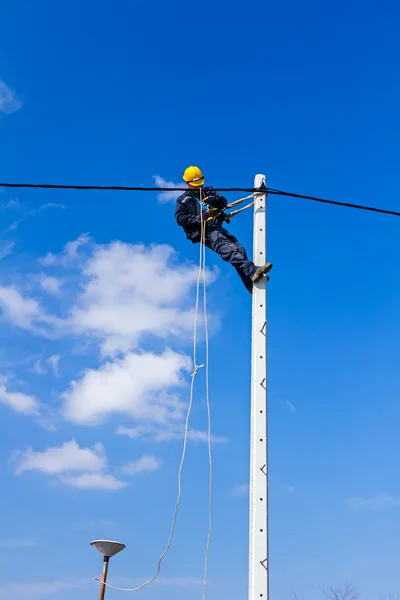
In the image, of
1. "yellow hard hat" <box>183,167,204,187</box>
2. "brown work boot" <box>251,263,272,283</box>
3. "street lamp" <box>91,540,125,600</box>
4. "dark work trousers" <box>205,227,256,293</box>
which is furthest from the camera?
"street lamp" <box>91,540,125,600</box>

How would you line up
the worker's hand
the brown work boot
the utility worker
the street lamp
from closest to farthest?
the brown work boot < the utility worker < the worker's hand < the street lamp

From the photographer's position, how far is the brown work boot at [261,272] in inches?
238

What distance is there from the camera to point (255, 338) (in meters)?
5.75

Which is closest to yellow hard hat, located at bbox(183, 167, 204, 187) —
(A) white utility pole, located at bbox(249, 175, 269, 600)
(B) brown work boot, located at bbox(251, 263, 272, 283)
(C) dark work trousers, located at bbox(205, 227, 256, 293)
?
(C) dark work trousers, located at bbox(205, 227, 256, 293)

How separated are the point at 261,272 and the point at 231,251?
754mm

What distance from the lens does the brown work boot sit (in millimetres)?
6055

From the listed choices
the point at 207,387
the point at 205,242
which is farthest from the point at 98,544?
the point at 205,242

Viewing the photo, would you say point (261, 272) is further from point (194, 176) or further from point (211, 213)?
point (194, 176)

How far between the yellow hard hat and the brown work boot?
177cm

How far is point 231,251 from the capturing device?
6.74 metres

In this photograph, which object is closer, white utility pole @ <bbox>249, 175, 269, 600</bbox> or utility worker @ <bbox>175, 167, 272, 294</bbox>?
white utility pole @ <bbox>249, 175, 269, 600</bbox>

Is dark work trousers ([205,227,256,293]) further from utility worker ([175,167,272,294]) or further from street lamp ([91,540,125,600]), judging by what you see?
street lamp ([91,540,125,600])

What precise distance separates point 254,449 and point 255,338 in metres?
0.92

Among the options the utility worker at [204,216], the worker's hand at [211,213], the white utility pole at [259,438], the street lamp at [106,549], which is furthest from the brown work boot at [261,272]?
the street lamp at [106,549]
